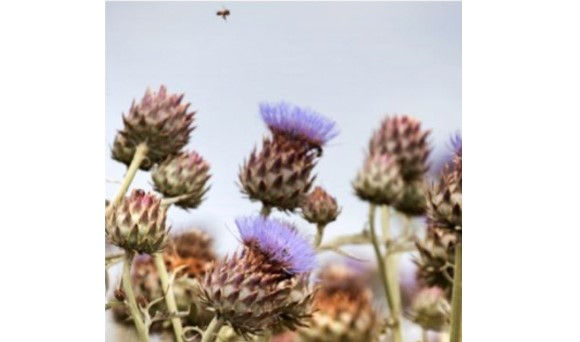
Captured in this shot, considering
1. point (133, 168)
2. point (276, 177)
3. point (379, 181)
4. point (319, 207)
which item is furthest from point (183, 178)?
point (379, 181)

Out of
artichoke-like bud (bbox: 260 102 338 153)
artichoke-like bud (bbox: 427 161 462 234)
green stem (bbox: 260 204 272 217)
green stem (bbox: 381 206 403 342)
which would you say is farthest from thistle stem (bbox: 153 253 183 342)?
artichoke-like bud (bbox: 427 161 462 234)

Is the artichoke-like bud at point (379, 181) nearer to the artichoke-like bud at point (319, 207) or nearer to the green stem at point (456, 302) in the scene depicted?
the artichoke-like bud at point (319, 207)

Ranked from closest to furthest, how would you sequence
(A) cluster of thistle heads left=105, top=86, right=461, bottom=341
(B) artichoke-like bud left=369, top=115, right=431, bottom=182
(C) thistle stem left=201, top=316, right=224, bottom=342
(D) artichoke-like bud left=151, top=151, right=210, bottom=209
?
(C) thistle stem left=201, top=316, right=224, bottom=342, (A) cluster of thistle heads left=105, top=86, right=461, bottom=341, (D) artichoke-like bud left=151, top=151, right=210, bottom=209, (B) artichoke-like bud left=369, top=115, right=431, bottom=182

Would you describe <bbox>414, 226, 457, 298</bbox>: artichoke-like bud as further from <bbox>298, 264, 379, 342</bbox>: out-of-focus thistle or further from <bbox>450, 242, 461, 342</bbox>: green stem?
<bbox>298, 264, 379, 342</bbox>: out-of-focus thistle

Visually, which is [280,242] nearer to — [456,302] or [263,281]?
[263,281]
